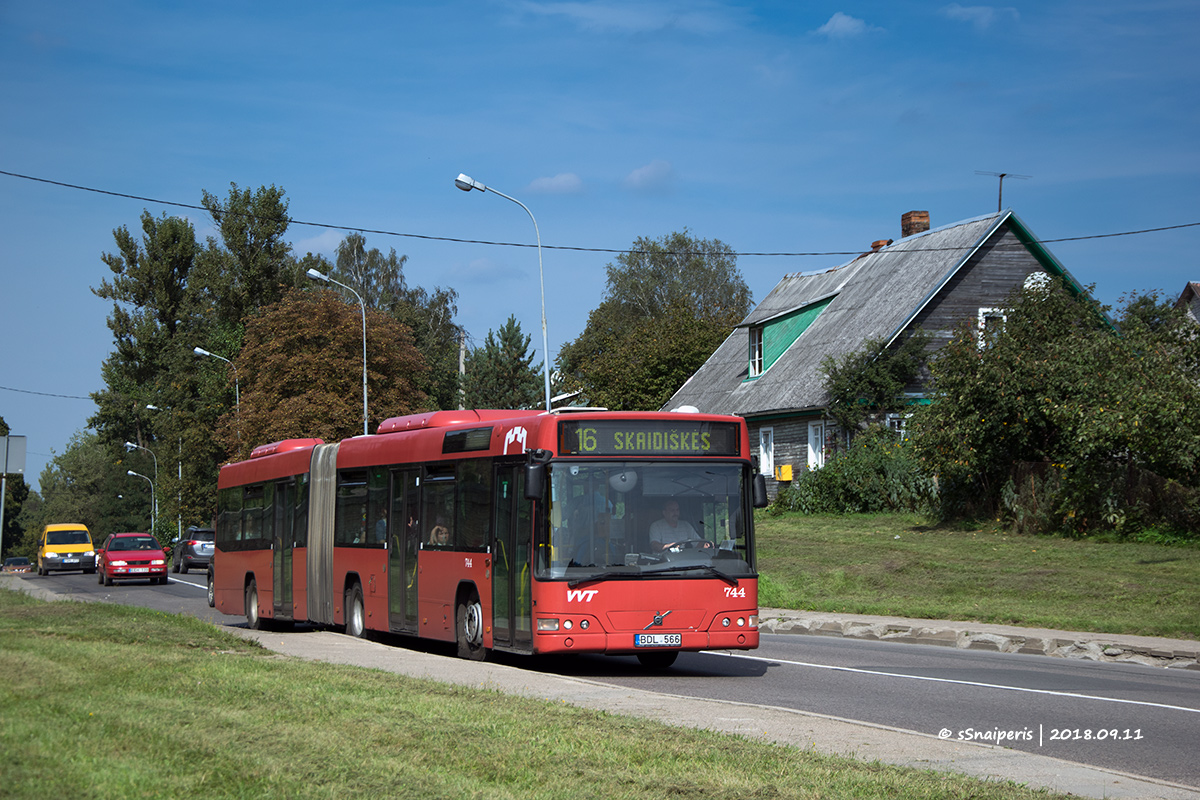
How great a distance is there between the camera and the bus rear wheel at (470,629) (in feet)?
46.8

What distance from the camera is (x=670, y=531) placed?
43.1ft

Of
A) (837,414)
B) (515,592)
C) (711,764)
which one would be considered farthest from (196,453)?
(711,764)

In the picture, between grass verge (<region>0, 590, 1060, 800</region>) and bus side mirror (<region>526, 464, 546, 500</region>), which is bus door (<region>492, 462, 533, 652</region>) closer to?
bus side mirror (<region>526, 464, 546, 500</region>)

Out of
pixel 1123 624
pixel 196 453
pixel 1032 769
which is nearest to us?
pixel 1032 769

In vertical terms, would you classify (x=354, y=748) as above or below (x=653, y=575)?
below

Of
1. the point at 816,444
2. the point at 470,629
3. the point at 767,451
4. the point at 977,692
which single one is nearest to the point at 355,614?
the point at 470,629

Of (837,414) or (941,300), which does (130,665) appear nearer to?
(837,414)

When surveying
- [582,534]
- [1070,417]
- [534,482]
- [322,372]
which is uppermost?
[322,372]

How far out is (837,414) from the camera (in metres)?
36.6

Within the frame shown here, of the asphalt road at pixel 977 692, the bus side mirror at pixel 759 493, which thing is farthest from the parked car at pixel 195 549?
the bus side mirror at pixel 759 493

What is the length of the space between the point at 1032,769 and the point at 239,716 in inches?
198

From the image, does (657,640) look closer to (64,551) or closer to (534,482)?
(534,482)

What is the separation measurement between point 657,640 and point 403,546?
4766 millimetres

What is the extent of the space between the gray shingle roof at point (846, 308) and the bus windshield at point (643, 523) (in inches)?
973
